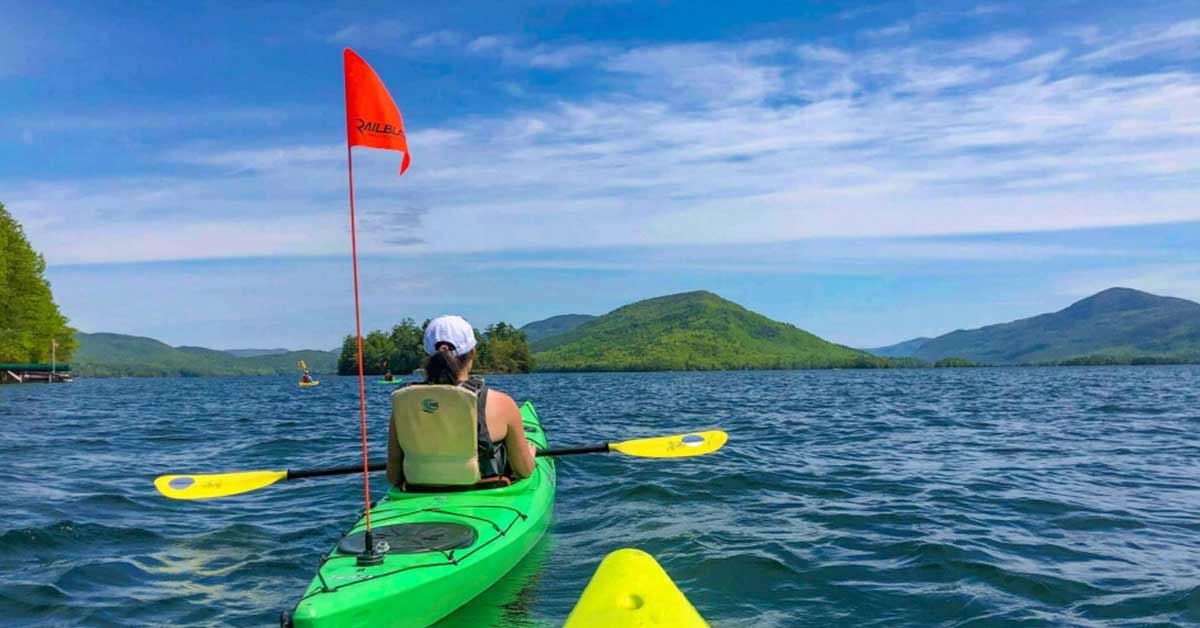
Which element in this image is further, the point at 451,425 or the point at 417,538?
the point at 451,425

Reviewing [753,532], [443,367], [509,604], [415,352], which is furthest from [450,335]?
[415,352]

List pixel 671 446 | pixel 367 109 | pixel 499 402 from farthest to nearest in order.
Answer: pixel 671 446 < pixel 499 402 < pixel 367 109

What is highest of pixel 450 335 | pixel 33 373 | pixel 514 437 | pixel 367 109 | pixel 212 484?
pixel 367 109

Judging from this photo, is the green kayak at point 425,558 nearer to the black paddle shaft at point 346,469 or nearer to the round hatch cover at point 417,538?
the round hatch cover at point 417,538

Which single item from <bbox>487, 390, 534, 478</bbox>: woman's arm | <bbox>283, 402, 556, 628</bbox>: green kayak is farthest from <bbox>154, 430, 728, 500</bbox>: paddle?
<bbox>487, 390, 534, 478</bbox>: woman's arm

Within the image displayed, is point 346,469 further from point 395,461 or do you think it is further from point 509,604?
point 509,604

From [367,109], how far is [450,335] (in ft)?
6.54

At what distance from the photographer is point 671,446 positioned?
31.3 feet

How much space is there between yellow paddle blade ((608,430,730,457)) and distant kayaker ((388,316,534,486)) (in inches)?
85.8

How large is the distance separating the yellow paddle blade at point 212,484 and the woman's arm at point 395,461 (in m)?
1.37

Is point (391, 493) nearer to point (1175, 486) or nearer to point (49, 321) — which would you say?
point (1175, 486)

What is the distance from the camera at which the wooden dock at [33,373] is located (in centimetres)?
6456

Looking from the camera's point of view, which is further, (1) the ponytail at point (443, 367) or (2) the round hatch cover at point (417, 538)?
(1) the ponytail at point (443, 367)

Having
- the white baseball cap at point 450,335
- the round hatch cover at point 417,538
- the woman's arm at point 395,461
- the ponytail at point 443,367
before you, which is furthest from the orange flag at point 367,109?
the round hatch cover at point 417,538
